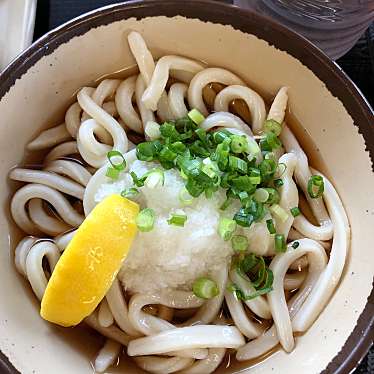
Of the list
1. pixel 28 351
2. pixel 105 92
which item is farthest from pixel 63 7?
pixel 28 351

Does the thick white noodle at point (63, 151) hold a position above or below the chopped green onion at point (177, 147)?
below

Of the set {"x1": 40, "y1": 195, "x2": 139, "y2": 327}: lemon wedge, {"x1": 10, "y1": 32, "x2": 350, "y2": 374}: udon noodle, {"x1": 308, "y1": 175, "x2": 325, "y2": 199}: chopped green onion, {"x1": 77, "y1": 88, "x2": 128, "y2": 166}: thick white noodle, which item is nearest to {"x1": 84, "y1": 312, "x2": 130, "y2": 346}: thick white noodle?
{"x1": 10, "y1": 32, "x2": 350, "y2": 374}: udon noodle

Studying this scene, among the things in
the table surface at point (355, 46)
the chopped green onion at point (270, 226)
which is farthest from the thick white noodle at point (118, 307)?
the table surface at point (355, 46)

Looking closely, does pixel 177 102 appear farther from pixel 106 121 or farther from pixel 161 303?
pixel 161 303

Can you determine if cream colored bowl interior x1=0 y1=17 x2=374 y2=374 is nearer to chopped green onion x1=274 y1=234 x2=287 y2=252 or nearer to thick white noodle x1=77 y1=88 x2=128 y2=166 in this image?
thick white noodle x1=77 y1=88 x2=128 y2=166

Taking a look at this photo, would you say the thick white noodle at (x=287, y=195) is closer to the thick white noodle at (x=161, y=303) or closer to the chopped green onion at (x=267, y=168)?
the chopped green onion at (x=267, y=168)
